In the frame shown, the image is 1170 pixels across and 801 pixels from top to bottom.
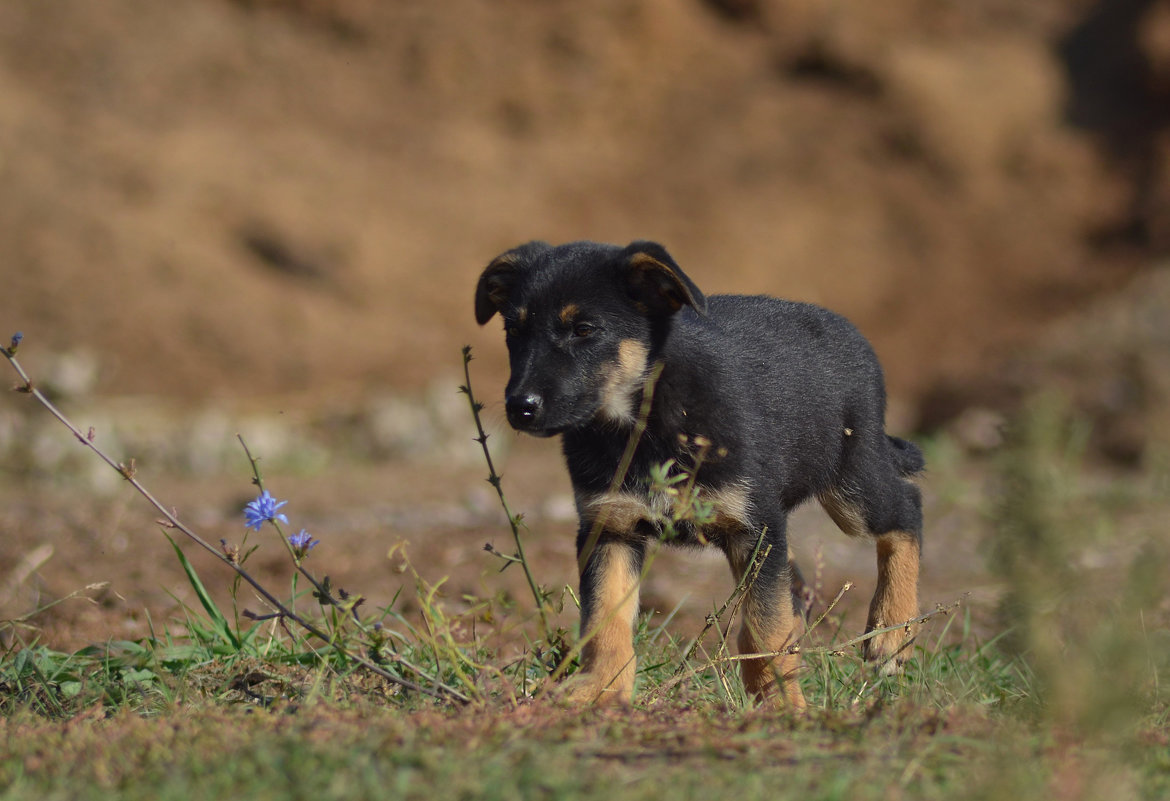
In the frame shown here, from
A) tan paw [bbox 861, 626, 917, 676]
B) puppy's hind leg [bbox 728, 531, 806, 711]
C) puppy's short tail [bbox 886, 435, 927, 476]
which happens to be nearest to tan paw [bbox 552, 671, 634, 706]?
puppy's hind leg [bbox 728, 531, 806, 711]

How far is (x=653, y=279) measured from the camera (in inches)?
144

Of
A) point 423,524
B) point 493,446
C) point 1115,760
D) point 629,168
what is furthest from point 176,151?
point 1115,760

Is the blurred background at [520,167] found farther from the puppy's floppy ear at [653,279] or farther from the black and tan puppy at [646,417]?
the puppy's floppy ear at [653,279]

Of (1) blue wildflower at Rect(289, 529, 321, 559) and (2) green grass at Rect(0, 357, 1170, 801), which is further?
(1) blue wildflower at Rect(289, 529, 321, 559)

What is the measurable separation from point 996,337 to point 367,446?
909 cm

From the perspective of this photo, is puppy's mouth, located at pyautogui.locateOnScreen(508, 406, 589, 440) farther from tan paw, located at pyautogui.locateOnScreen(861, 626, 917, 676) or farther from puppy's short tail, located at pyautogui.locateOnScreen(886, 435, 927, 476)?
puppy's short tail, located at pyautogui.locateOnScreen(886, 435, 927, 476)

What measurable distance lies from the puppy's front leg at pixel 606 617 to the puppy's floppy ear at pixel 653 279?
726mm

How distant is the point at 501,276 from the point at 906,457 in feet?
5.88

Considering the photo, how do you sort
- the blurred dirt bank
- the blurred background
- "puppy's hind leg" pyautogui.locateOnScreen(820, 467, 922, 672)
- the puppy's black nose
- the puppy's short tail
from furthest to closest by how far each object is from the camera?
the blurred dirt bank → the blurred background → the puppy's short tail → "puppy's hind leg" pyautogui.locateOnScreen(820, 467, 922, 672) → the puppy's black nose

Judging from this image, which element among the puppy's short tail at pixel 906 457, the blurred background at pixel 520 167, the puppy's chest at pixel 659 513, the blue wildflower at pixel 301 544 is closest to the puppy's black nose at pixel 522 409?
the puppy's chest at pixel 659 513

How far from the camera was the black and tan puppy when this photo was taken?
136 inches

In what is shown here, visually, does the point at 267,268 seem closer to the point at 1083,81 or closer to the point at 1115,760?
the point at 1083,81

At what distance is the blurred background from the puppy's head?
10.6 metres

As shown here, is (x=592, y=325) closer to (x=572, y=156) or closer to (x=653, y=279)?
(x=653, y=279)
